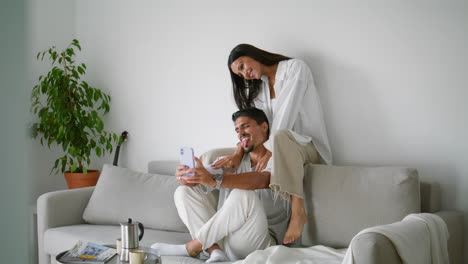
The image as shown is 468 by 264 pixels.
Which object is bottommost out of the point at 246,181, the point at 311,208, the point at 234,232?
the point at 234,232

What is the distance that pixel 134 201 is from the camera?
328 centimetres

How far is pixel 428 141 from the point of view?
274 centimetres

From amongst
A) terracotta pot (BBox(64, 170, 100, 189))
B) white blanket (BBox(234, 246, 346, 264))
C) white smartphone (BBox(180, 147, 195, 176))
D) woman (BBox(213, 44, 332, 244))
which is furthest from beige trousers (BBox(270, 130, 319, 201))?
terracotta pot (BBox(64, 170, 100, 189))

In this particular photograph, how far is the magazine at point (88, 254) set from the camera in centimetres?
207

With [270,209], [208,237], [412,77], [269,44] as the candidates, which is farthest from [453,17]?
[208,237]

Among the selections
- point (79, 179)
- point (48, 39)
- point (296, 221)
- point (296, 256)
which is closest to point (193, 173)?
point (296, 221)

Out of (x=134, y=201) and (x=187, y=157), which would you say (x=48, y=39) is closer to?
(x=134, y=201)

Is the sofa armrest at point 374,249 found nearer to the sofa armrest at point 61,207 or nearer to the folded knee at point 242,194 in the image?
the folded knee at point 242,194

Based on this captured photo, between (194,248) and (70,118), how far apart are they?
2001 mm

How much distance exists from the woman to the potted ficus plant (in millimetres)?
1447

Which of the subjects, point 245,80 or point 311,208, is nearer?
point 311,208

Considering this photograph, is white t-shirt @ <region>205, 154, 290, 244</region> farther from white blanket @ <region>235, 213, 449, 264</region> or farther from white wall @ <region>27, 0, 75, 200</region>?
white wall @ <region>27, 0, 75, 200</region>

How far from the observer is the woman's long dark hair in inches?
123

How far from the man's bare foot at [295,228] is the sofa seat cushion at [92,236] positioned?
665mm
